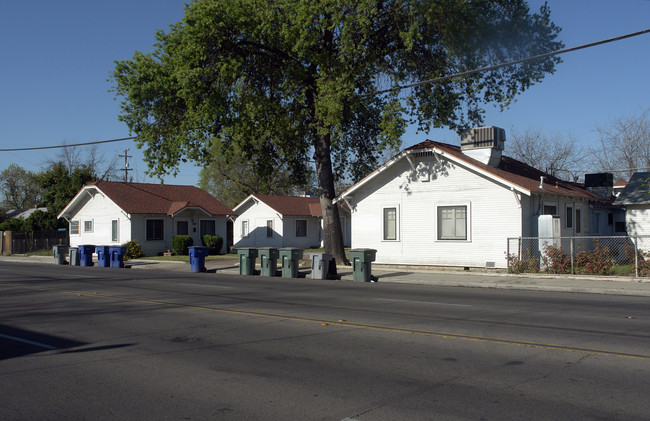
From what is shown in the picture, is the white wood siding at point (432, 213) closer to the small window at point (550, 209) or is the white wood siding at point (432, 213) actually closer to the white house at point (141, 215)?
the small window at point (550, 209)

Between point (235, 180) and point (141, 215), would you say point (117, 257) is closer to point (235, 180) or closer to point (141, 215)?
point (141, 215)

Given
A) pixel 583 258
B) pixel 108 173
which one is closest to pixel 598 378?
pixel 583 258

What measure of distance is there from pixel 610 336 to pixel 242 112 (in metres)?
19.1

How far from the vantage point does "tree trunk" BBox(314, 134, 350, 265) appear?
90.1 ft

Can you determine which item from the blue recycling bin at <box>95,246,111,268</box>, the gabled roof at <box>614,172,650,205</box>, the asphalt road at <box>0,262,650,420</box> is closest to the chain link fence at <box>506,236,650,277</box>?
the gabled roof at <box>614,172,650,205</box>

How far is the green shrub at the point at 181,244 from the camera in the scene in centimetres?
3941

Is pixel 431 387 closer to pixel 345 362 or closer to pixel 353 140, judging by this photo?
pixel 345 362

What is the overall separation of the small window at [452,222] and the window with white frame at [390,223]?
7.53ft

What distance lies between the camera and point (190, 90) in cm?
2438

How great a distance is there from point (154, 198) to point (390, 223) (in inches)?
866

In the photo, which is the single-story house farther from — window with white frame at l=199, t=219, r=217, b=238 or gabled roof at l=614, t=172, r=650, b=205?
window with white frame at l=199, t=219, r=217, b=238

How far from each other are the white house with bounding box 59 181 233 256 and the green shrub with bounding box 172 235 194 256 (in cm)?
206

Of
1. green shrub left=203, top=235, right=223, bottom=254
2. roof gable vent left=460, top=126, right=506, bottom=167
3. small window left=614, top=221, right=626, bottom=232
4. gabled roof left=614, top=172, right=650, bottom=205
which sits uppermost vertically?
roof gable vent left=460, top=126, right=506, bottom=167

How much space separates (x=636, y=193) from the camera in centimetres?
2809
